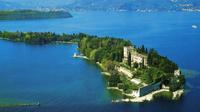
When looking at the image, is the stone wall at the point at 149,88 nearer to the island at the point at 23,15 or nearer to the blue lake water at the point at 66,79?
the blue lake water at the point at 66,79

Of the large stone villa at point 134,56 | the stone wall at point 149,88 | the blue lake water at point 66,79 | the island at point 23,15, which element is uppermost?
the large stone villa at point 134,56

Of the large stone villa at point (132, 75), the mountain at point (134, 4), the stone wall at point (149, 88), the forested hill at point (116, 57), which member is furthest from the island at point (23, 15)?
the stone wall at point (149, 88)

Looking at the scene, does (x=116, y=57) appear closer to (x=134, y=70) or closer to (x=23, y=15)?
(x=134, y=70)

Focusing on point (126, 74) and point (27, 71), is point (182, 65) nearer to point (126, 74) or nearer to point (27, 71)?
point (126, 74)

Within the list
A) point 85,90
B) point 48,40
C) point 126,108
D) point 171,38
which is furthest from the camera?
point 171,38

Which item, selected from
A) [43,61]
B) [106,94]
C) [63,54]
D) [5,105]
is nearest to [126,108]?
[106,94]

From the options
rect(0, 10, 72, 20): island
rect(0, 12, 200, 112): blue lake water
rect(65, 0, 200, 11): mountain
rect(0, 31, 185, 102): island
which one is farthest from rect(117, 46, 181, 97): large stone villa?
rect(65, 0, 200, 11): mountain

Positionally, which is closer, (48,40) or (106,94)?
(106,94)

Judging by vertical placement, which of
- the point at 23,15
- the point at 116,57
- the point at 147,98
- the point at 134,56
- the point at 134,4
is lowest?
the point at 134,4

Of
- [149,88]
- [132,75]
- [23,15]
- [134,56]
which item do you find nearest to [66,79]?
[132,75]
